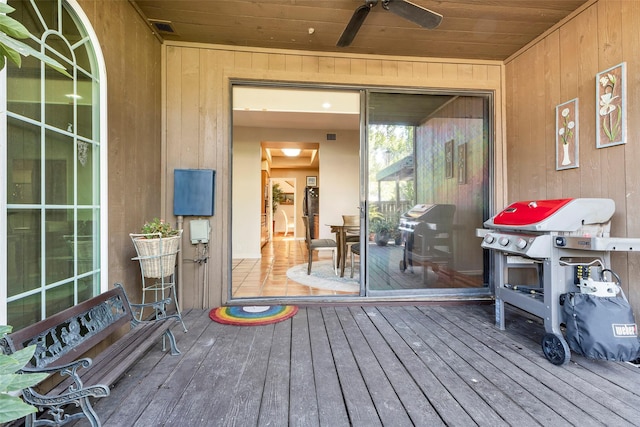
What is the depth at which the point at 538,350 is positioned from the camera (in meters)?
1.97

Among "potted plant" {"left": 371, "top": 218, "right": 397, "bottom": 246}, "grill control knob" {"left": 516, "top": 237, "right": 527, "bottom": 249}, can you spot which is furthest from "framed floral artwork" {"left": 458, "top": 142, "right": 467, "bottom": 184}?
"grill control knob" {"left": 516, "top": 237, "right": 527, "bottom": 249}

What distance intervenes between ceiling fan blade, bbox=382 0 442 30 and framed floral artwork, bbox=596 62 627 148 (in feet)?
4.32

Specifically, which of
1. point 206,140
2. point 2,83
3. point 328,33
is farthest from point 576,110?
point 2,83

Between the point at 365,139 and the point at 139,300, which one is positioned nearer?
the point at 139,300

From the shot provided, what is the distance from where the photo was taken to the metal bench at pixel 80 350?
3.61ft

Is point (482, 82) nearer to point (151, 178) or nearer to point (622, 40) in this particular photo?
point (622, 40)

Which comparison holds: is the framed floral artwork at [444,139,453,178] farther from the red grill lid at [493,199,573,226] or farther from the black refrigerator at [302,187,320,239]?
the black refrigerator at [302,187,320,239]

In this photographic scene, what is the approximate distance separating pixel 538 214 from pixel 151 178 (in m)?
3.06

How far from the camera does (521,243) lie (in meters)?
1.95

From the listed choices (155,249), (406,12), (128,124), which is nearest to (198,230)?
(155,249)

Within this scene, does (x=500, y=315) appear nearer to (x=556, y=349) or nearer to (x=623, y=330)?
(x=556, y=349)

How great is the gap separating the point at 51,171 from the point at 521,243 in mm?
2869

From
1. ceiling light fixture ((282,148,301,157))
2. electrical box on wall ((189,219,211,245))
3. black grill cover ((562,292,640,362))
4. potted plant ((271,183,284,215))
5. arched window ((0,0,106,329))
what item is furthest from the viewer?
potted plant ((271,183,284,215))

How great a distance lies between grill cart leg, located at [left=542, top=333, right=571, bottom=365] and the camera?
1.72 meters
